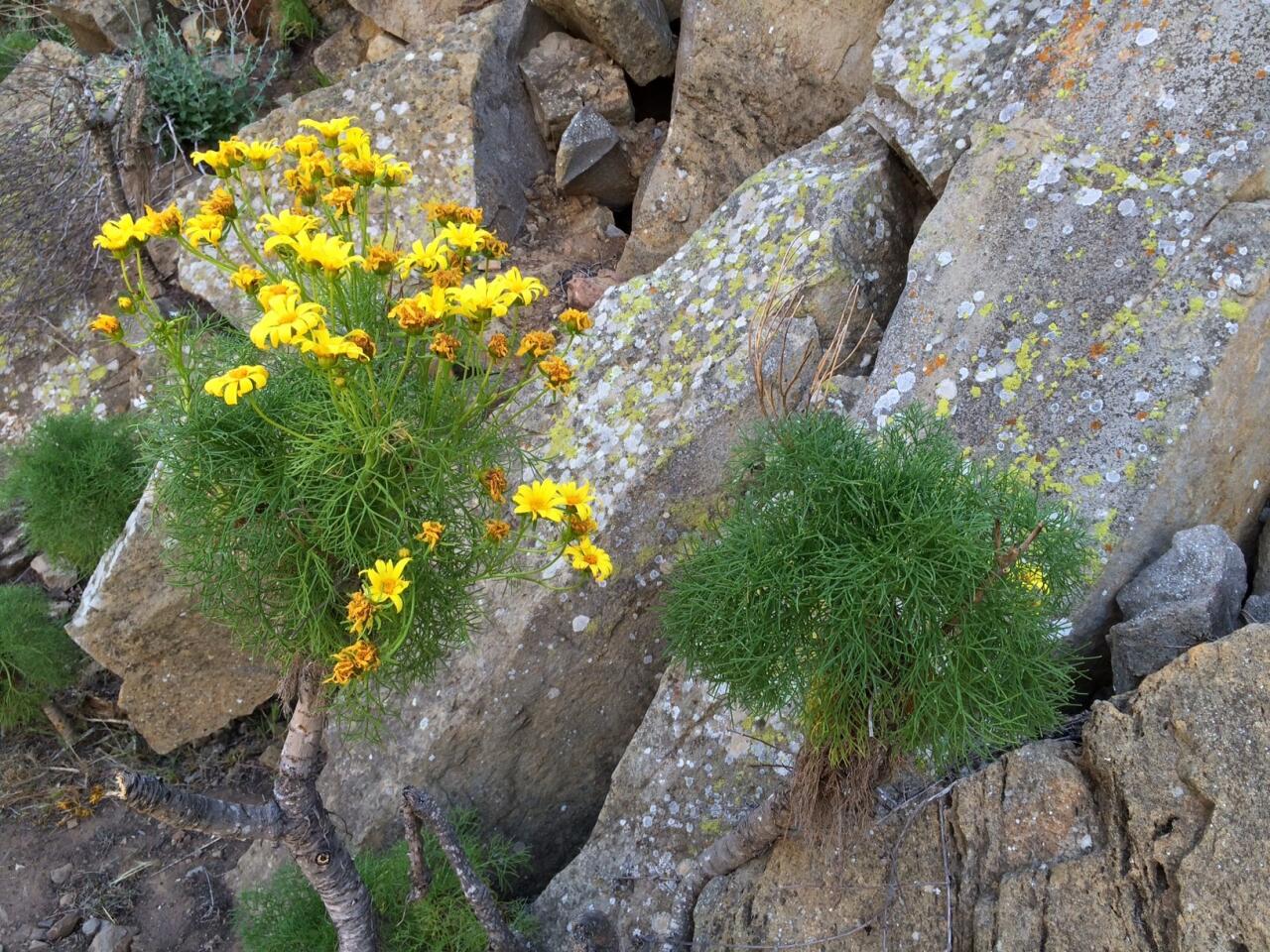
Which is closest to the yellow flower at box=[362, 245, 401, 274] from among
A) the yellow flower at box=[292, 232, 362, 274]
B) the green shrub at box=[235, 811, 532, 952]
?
the yellow flower at box=[292, 232, 362, 274]

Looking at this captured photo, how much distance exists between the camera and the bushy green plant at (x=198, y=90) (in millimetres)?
6812

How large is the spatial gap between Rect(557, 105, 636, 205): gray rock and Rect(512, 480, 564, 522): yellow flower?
3.76 metres

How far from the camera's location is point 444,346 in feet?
8.74

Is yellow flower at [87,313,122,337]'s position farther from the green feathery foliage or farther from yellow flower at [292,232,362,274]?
the green feathery foliage

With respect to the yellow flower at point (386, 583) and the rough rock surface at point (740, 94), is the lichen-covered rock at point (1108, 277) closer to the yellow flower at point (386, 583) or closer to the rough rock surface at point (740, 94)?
the rough rock surface at point (740, 94)

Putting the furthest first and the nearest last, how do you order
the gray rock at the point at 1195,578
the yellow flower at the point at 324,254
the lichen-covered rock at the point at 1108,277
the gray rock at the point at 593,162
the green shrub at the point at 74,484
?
the gray rock at the point at 593,162
the green shrub at the point at 74,484
the lichen-covered rock at the point at 1108,277
the gray rock at the point at 1195,578
the yellow flower at the point at 324,254

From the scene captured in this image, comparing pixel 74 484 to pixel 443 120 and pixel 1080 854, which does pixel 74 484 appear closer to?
pixel 443 120

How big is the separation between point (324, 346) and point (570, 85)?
436 cm

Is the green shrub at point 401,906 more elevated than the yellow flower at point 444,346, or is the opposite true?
the yellow flower at point 444,346

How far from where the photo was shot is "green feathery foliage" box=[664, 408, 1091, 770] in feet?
8.71

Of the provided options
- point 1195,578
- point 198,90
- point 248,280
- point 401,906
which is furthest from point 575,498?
point 198,90

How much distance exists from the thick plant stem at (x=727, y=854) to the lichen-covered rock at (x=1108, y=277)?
46.8 inches

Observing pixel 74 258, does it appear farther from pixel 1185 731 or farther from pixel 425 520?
pixel 1185 731

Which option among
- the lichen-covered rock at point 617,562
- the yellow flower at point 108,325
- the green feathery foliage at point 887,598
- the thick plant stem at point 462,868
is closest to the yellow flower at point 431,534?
the green feathery foliage at point 887,598
